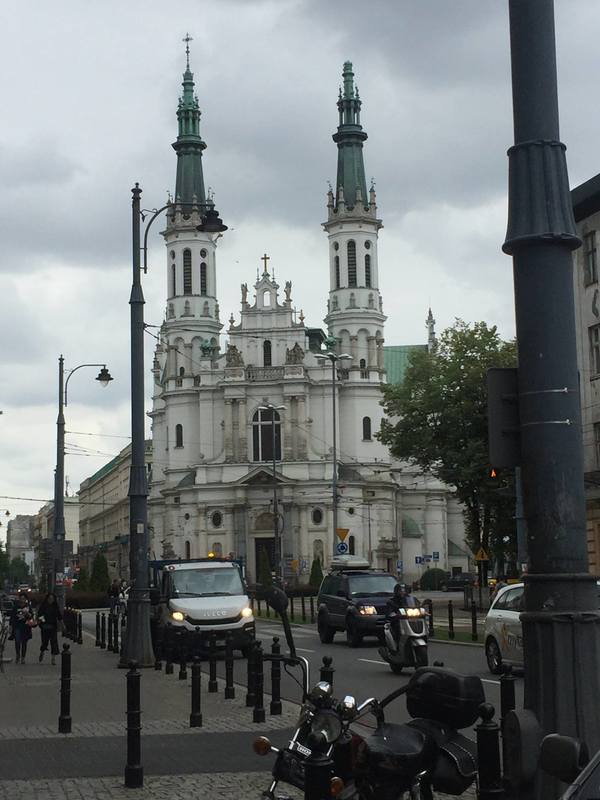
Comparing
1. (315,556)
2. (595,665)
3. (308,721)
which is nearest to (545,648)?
(595,665)

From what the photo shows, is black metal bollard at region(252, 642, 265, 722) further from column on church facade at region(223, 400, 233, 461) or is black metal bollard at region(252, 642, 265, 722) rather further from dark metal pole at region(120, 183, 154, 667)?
column on church facade at region(223, 400, 233, 461)

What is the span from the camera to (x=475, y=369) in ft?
167

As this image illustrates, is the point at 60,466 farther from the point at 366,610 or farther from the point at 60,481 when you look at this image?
the point at 366,610

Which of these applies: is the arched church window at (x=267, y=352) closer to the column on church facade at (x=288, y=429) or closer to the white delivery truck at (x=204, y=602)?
the column on church facade at (x=288, y=429)

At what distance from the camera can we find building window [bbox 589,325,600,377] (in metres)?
40.8

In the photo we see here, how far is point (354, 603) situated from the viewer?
30.9 meters

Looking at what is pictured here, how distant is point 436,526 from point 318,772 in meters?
108

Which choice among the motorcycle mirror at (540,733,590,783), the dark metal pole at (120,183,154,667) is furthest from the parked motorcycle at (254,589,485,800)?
the dark metal pole at (120,183,154,667)

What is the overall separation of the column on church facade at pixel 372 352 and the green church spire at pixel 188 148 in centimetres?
1974

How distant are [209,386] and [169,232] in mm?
15254

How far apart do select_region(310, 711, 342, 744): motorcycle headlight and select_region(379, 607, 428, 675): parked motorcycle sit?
14.1 m

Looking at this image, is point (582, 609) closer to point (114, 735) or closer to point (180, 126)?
point (114, 735)

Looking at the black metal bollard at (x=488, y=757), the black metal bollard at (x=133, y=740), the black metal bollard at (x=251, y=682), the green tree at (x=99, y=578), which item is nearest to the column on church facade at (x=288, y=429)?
the green tree at (x=99, y=578)

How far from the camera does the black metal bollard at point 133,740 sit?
10.7 meters
